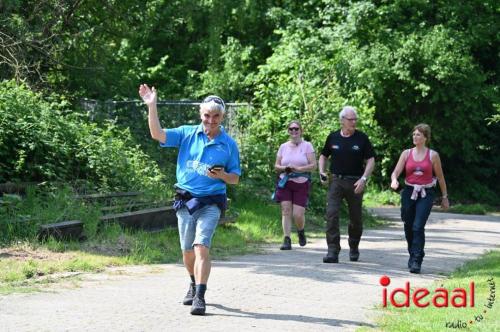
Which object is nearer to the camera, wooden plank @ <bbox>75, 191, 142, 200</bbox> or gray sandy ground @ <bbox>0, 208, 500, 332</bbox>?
gray sandy ground @ <bbox>0, 208, 500, 332</bbox>

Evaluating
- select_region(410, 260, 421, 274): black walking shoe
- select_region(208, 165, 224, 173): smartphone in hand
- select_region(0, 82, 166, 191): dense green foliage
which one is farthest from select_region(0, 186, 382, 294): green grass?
select_region(410, 260, 421, 274): black walking shoe

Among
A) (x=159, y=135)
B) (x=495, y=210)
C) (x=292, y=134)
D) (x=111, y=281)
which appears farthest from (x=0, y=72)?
(x=495, y=210)

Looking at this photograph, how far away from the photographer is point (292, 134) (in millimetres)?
13219

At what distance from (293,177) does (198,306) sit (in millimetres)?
5627

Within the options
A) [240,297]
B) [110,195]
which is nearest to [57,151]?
[110,195]

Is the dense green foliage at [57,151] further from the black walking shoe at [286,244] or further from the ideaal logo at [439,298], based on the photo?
the ideaal logo at [439,298]

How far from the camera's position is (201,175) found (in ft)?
26.2

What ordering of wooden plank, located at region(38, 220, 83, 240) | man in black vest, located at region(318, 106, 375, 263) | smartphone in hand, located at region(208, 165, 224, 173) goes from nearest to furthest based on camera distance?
smartphone in hand, located at region(208, 165, 224, 173) < wooden plank, located at region(38, 220, 83, 240) < man in black vest, located at region(318, 106, 375, 263)

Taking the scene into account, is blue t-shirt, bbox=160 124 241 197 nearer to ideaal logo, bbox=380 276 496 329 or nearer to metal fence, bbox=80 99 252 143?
ideaal logo, bbox=380 276 496 329

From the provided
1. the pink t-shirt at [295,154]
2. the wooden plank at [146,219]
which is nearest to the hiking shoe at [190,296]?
the wooden plank at [146,219]

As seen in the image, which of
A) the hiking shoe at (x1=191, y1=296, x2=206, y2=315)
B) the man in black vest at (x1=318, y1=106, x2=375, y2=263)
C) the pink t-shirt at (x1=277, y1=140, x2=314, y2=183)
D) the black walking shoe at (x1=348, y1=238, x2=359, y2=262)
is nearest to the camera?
the hiking shoe at (x1=191, y1=296, x2=206, y2=315)

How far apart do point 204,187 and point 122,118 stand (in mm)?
12113

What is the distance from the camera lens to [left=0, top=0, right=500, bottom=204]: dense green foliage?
18156 millimetres

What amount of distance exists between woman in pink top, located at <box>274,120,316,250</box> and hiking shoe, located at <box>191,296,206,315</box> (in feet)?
17.6
